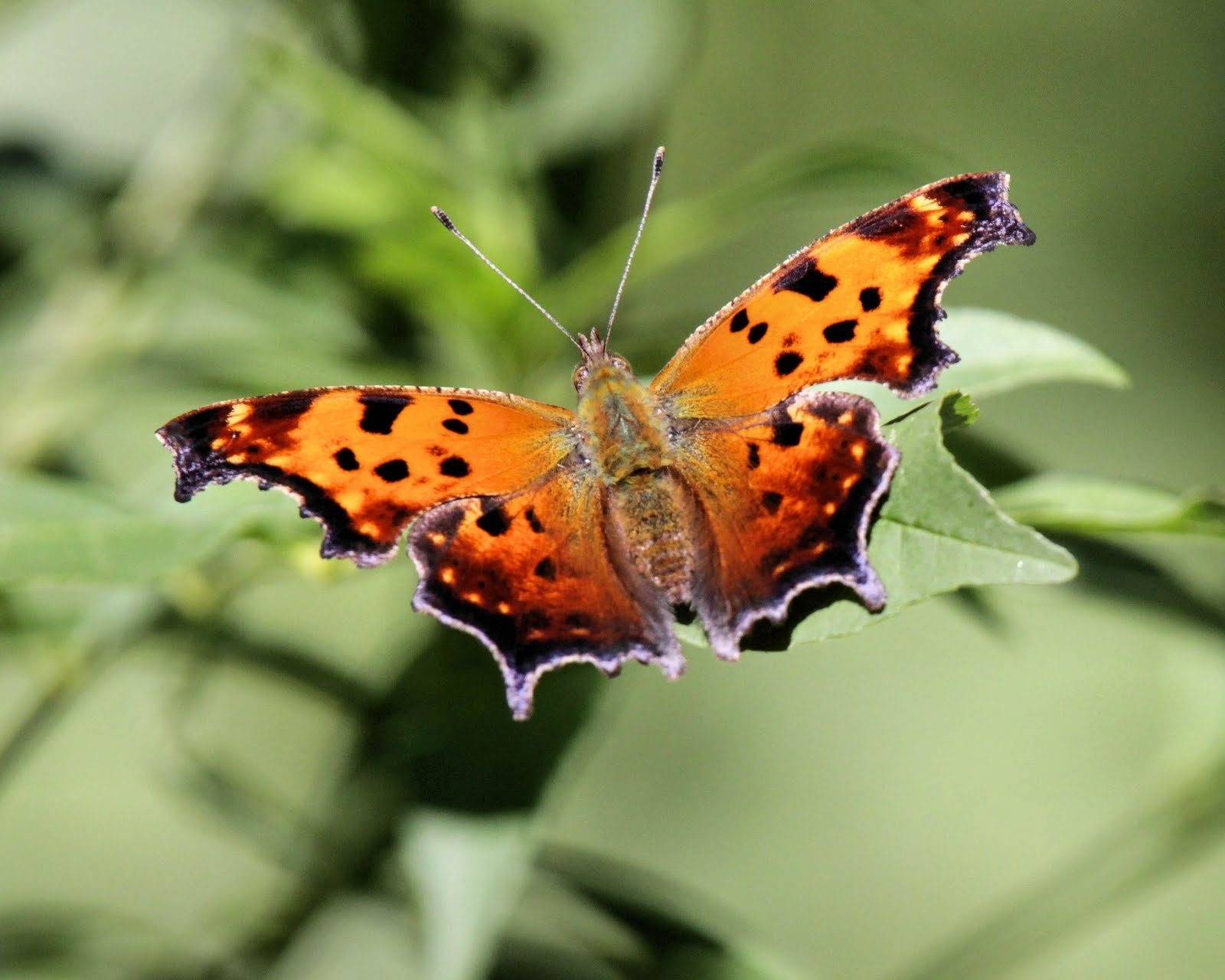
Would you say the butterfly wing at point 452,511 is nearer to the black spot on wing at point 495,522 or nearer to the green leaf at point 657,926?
the black spot on wing at point 495,522

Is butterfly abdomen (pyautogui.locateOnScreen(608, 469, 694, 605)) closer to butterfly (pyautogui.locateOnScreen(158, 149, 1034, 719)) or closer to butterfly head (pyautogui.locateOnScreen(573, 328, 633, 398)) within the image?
butterfly (pyautogui.locateOnScreen(158, 149, 1034, 719))

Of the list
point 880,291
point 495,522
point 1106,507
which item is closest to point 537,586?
point 495,522

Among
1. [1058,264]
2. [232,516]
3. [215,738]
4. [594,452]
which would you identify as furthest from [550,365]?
[1058,264]

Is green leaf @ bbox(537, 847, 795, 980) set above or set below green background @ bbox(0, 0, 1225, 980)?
below

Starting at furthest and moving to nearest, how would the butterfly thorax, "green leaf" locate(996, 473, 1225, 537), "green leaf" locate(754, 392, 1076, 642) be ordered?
the butterfly thorax → "green leaf" locate(996, 473, 1225, 537) → "green leaf" locate(754, 392, 1076, 642)

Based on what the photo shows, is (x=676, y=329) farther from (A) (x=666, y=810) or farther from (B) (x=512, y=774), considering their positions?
(A) (x=666, y=810)

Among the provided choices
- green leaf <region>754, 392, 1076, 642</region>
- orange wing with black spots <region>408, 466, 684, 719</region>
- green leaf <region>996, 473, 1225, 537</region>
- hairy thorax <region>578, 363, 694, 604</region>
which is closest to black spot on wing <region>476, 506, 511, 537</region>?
orange wing with black spots <region>408, 466, 684, 719</region>

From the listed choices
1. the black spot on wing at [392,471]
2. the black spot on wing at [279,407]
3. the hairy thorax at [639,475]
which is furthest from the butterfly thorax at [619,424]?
the black spot on wing at [279,407]
